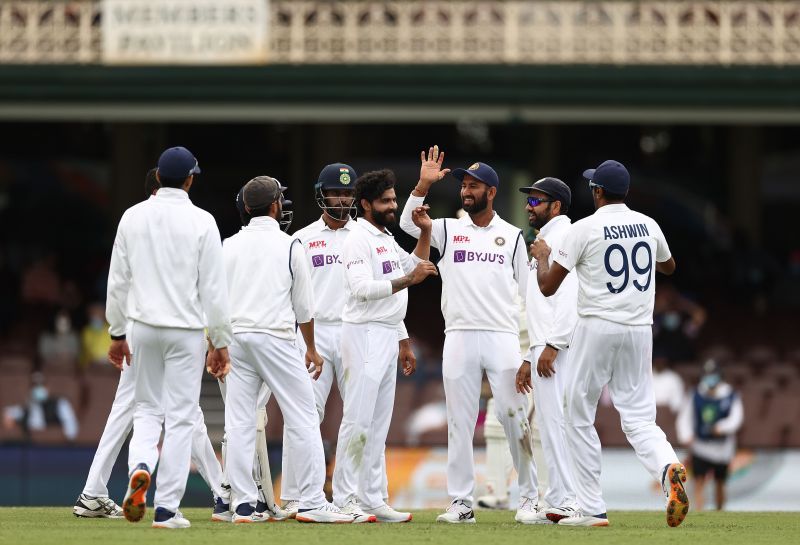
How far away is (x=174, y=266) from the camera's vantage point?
33.3 ft

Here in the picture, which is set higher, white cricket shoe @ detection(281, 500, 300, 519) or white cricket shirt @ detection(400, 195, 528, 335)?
white cricket shirt @ detection(400, 195, 528, 335)

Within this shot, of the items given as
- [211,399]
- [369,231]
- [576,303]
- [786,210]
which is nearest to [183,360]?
[369,231]

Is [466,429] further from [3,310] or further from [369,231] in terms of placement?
[3,310]

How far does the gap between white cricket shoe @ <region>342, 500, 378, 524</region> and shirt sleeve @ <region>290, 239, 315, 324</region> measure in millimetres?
1297

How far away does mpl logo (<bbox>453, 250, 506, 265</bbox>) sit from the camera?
11383 mm

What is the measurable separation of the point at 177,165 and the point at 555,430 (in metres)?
3.29

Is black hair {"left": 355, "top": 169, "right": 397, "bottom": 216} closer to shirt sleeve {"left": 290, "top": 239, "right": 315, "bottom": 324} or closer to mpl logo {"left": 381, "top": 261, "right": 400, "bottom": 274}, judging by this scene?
mpl logo {"left": 381, "top": 261, "right": 400, "bottom": 274}

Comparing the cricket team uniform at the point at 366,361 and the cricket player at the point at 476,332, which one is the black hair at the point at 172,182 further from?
the cricket player at the point at 476,332

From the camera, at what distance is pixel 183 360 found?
1012cm

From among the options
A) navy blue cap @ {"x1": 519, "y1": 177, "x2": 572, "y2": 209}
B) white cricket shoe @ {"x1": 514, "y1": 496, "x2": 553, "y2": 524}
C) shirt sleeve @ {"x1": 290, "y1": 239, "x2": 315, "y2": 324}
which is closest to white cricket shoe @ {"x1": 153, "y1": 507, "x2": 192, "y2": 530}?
shirt sleeve @ {"x1": 290, "y1": 239, "x2": 315, "y2": 324}

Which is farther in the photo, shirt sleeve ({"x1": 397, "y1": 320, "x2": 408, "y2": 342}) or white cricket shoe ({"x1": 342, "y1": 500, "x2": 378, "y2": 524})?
shirt sleeve ({"x1": 397, "y1": 320, "x2": 408, "y2": 342})

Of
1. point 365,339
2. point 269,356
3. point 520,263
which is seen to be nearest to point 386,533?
point 269,356

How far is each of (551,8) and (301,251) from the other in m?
13.0

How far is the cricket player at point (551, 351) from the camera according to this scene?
1123cm
